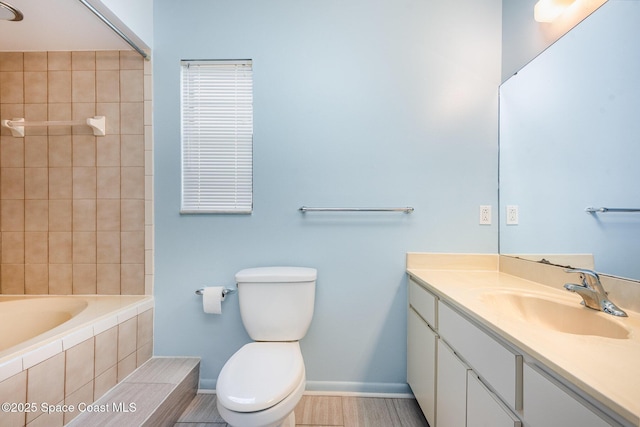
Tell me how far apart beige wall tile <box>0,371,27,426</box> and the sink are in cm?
172

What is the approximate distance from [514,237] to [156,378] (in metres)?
2.14

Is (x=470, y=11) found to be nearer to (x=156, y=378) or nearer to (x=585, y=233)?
(x=585, y=233)

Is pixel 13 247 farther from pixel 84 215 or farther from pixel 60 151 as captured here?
pixel 60 151

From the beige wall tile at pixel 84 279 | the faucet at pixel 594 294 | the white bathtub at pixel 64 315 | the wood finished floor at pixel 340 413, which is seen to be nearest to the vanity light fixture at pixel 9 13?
the beige wall tile at pixel 84 279

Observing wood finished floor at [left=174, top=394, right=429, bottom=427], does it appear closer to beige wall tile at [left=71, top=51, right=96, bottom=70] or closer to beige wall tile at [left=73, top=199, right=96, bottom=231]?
beige wall tile at [left=73, top=199, right=96, bottom=231]

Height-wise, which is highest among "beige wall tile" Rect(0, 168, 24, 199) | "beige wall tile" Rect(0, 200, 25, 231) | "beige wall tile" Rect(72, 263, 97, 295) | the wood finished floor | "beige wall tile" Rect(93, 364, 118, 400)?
"beige wall tile" Rect(0, 168, 24, 199)

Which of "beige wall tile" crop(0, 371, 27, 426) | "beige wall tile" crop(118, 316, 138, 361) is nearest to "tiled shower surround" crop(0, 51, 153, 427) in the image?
"beige wall tile" crop(118, 316, 138, 361)

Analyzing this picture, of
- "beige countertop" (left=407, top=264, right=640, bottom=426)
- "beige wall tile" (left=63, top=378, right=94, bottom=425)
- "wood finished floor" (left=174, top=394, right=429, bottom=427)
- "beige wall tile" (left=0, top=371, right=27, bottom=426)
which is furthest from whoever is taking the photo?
"wood finished floor" (left=174, top=394, right=429, bottom=427)

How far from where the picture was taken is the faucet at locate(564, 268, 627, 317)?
943 millimetres

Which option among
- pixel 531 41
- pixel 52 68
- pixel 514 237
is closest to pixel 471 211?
pixel 514 237

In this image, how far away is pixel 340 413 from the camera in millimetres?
1487

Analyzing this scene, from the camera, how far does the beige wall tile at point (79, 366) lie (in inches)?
44.8

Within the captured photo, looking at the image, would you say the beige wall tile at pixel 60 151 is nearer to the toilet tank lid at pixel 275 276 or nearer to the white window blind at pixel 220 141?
the white window blind at pixel 220 141

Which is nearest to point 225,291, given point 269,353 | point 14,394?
point 269,353
